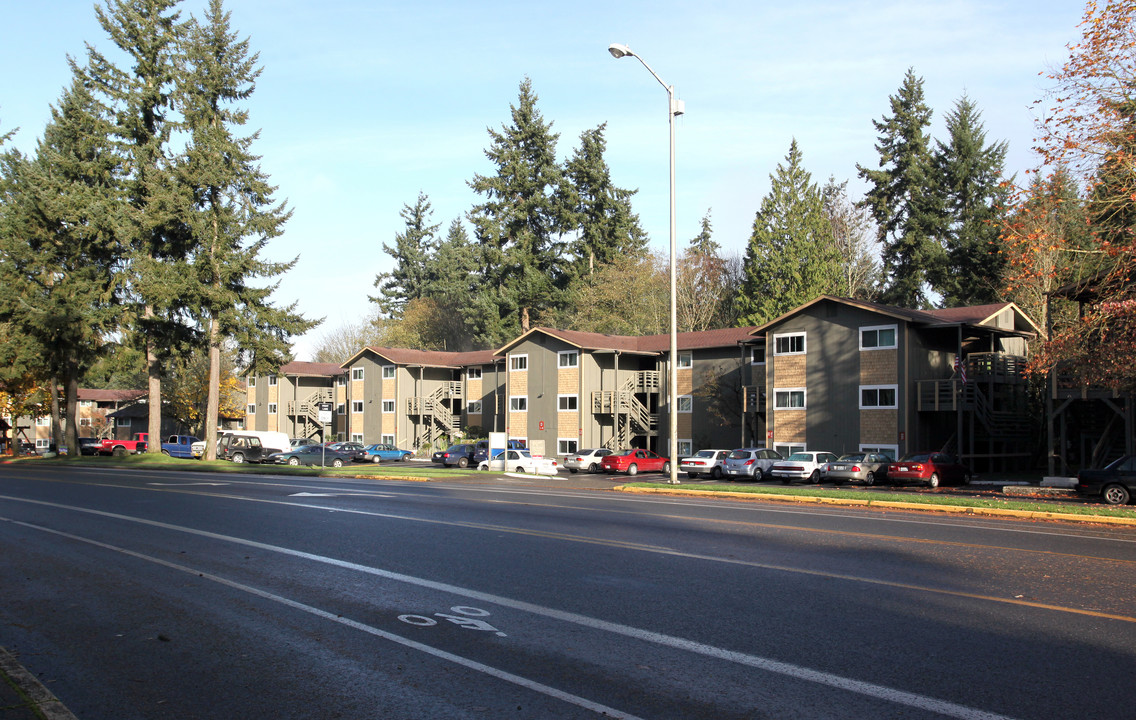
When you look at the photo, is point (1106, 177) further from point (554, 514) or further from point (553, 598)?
point (553, 598)

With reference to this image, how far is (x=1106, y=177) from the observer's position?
20.2 metres

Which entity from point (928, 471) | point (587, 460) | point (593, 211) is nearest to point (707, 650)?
point (928, 471)

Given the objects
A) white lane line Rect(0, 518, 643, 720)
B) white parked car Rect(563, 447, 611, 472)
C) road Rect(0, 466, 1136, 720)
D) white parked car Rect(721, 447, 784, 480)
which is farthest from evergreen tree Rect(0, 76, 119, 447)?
white lane line Rect(0, 518, 643, 720)

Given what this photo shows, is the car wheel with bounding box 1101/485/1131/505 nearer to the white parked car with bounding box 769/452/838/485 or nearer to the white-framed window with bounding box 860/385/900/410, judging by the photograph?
the white parked car with bounding box 769/452/838/485

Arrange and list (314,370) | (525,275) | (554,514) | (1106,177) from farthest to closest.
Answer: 1. (314,370)
2. (525,275)
3. (1106,177)
4. (554,514)

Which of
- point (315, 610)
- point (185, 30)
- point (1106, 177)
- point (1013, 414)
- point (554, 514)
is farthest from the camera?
point (185, 30)

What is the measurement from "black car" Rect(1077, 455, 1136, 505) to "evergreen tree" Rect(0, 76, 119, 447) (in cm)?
4615

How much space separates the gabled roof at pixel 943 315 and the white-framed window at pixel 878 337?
85 cm

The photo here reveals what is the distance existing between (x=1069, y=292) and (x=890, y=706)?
98.8ft

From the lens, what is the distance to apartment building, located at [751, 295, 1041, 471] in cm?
3978

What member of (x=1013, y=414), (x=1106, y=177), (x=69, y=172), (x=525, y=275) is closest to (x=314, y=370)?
(x=525, y=275)

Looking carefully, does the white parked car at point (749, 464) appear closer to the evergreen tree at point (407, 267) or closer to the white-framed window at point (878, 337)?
the white-framed window at point (878, 337)

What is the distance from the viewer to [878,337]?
134 feet

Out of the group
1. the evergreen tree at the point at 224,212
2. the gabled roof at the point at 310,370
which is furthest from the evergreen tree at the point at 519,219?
the evergreen tree at the point at 224,212
